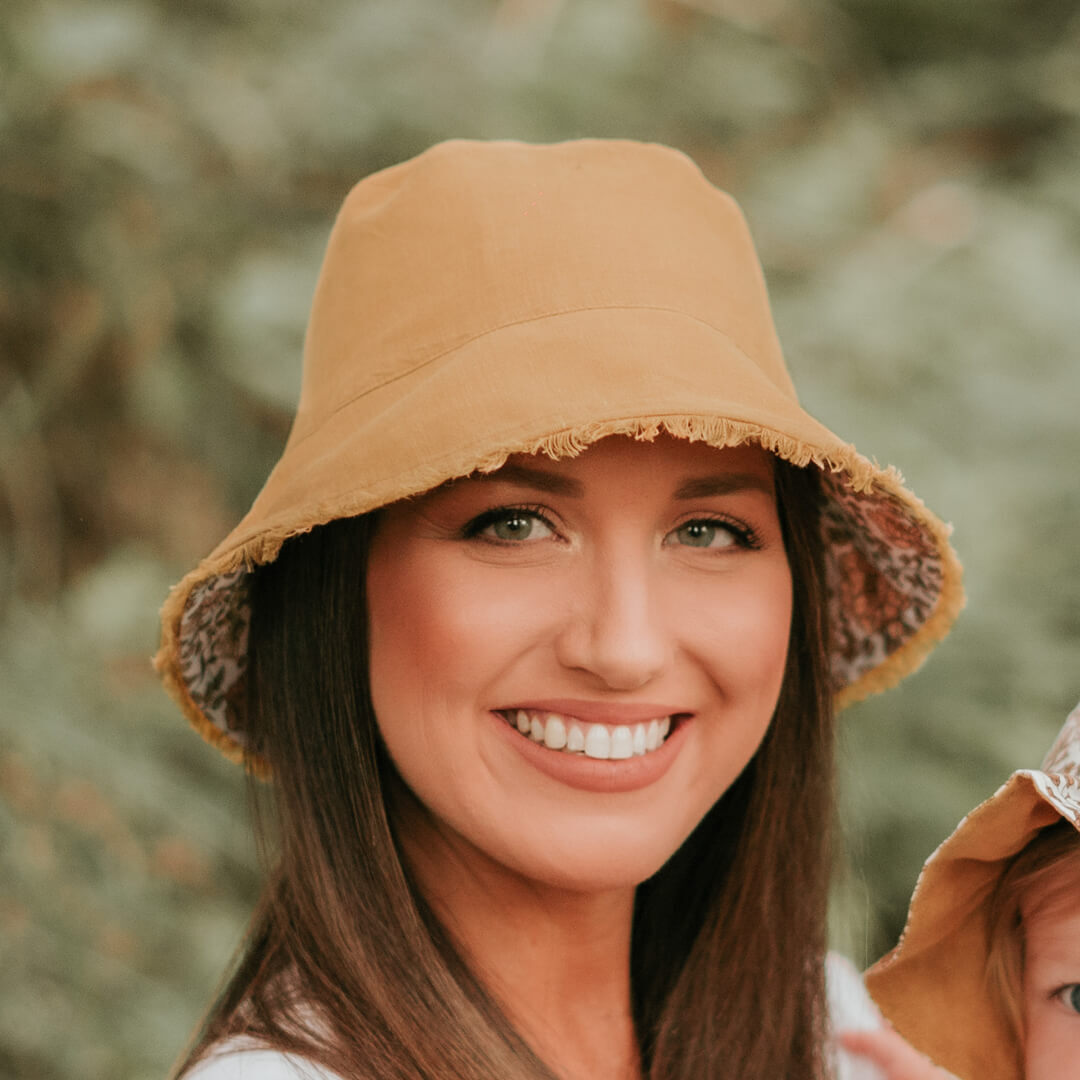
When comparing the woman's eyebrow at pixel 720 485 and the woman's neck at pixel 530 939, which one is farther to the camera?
the woman's neck at pixel 530 939

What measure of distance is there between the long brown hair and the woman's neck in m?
0.04

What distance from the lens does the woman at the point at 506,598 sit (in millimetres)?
1379

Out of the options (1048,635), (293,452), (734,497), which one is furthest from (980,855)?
(1048,635)

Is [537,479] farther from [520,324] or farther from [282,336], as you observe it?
[282,336]

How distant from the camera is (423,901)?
162cm

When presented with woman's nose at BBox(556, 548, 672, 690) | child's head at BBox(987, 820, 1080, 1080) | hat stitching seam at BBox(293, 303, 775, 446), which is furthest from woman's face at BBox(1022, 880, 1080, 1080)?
hat stitching seam at BBox(293, 303, 775, 446)

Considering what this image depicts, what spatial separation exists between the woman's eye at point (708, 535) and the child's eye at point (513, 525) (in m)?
0.17

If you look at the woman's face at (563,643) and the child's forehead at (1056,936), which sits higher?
the woman's face at (563,643)

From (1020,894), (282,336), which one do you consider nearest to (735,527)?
(1020,894)

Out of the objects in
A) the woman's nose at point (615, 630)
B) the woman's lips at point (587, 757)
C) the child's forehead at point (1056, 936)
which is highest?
the woman's nose at point (615, 630)

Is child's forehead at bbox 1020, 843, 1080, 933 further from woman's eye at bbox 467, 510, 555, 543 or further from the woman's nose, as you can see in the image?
woman's eye at bbox 467, 510, 555, 543

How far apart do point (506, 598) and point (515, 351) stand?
0.93 ft

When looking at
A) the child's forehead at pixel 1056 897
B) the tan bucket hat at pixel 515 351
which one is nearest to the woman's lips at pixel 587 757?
the tan bucket hat at pixel 515 351

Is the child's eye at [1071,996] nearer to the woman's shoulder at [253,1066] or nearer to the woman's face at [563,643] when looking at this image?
the woman's face at [563,643]
